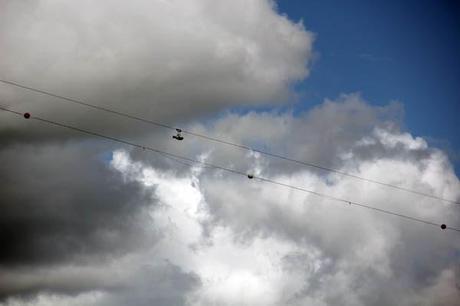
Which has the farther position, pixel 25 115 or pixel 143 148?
pixel 143 148

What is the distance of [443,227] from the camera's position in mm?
70625

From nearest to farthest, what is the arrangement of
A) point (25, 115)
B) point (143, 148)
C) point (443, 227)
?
1. point (25, 115)
2. point (143, 148)
3. point (443, 227)

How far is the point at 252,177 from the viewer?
63.8 metres

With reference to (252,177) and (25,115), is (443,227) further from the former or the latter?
(25,115)

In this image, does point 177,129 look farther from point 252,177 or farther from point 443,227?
point 443,227

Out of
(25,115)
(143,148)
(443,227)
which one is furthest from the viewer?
(443,227)

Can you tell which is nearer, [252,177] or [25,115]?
[25,115]

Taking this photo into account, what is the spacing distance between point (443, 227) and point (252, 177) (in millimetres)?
20118

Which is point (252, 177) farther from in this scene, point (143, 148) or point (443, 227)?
point (443, 227)

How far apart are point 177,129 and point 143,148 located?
353 centimetres

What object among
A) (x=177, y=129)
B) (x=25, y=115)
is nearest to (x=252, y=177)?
(x=177, y=129)

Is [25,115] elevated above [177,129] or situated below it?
below

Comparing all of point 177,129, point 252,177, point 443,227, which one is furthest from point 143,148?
point 443,227

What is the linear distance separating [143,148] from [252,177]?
9645mm
